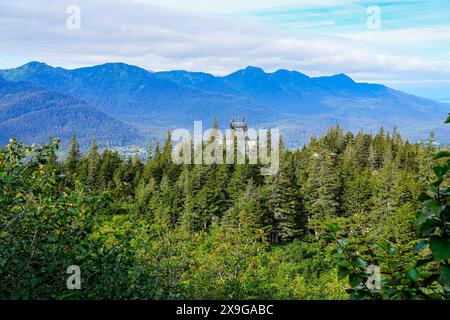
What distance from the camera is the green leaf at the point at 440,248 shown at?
2621 mm

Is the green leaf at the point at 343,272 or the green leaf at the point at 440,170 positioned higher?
the green leaf at the point at 440,170

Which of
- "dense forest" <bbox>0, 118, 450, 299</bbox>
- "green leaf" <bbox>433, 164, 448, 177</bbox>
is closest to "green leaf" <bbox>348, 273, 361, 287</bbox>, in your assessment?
"dense forest" <bbox>0, 118, 450, 299</bbox>

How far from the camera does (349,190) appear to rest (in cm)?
5422

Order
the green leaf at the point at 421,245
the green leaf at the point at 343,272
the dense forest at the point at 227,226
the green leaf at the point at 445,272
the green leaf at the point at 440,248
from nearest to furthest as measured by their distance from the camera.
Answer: the green leaf at the point at 440,248, the green leaf at the point at 445,272, the green leaf at the point at 421,245, the green leaf at the point at 343,272, the dense forest at the point at 227,226

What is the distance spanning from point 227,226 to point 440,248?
45.1 m

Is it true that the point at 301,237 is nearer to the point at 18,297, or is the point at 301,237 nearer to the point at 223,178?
the point at 223,178

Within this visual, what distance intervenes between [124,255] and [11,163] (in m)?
2.20

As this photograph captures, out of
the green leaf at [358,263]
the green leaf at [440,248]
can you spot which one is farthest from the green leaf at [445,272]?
the green leaf at [358,263]

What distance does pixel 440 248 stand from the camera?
2.67 m

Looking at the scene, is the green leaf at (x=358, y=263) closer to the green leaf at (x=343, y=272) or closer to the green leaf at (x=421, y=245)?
the green leaf at (x=343, y=272)

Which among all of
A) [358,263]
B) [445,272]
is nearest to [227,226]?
[358,263]

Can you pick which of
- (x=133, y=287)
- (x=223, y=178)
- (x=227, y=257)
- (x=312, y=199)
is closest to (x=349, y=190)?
(x=312, y=199)

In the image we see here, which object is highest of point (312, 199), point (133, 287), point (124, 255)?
point (124, 255)

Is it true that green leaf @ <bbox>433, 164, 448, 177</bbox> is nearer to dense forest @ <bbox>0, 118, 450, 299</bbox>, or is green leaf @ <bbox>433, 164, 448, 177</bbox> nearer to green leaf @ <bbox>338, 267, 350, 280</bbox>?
dense forest @ <bbox>0, 118, 450, 299</bbox>
